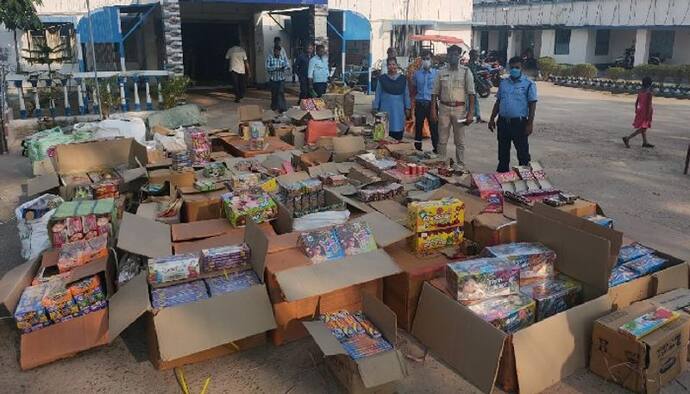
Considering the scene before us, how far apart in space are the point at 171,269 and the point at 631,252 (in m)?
3.18

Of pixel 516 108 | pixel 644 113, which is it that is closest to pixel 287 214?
pixel 516 108

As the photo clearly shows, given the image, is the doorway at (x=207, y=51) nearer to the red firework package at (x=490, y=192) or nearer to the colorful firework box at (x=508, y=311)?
the red firework package at (x=490, y=192)

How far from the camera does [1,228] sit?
213 inches

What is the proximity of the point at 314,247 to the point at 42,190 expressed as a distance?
122 inches

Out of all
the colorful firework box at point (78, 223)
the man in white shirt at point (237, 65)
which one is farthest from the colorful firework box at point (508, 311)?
the man in white shirt at point (237, 65)

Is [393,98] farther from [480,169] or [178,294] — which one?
[178,294]

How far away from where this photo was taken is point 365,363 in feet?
9.11

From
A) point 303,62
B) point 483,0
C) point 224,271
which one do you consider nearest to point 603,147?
point 303,62

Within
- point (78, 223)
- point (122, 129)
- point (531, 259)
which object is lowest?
point (531, 259)

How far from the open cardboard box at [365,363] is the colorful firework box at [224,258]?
2.55 feet

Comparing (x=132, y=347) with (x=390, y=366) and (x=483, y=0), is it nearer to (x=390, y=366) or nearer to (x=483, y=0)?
(x=390, y=366)

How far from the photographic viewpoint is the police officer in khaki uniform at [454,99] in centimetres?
699

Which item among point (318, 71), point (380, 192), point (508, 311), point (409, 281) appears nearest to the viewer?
point (508, 311)

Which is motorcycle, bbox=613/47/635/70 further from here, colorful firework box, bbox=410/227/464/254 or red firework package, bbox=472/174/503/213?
colorful firework box, bbox=410/227/464/254
